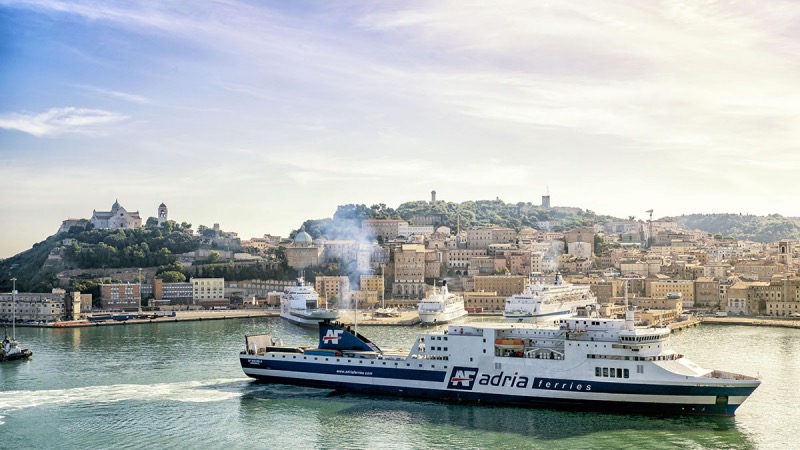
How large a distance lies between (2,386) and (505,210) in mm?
83362

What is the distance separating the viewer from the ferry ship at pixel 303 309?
39.7m

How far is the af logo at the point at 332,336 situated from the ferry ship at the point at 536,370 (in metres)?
0.03

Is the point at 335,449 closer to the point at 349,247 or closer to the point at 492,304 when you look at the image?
the point at 492,304

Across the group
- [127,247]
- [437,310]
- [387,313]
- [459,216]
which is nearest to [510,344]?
[437,310]

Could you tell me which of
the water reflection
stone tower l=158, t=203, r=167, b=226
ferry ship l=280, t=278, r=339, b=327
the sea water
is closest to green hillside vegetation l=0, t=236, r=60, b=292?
stone tower l=158, t=203, r=167, b=226

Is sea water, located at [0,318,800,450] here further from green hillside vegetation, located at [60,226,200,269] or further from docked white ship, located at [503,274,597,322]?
green hillside vegetation, located at [60,226,200,269]

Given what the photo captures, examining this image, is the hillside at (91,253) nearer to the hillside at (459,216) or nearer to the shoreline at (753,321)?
the hillside at (459,216)

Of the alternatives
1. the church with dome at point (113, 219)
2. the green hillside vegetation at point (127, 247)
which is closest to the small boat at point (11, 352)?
the green hillside vegetation at point (127, 247)

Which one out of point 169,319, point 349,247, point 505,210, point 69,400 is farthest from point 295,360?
point 505,210

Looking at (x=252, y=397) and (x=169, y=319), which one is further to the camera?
(x=169, y=319)

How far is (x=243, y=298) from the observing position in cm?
5369

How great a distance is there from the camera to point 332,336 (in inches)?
849

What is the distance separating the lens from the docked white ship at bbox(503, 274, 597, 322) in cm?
3644

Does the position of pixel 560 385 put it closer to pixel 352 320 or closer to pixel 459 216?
pixel 352 320
